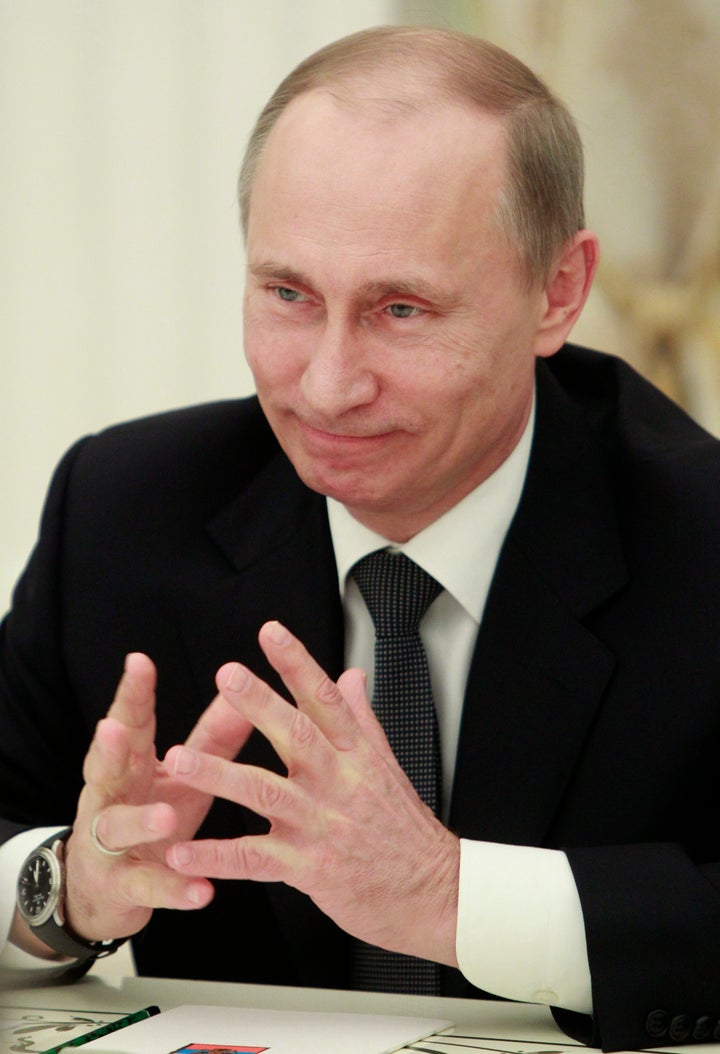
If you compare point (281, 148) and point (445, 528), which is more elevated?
point (281, 148)

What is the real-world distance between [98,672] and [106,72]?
1775 mm

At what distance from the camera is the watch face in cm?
149

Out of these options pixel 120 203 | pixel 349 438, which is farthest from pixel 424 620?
pixel 120 203

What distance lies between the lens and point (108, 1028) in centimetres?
122

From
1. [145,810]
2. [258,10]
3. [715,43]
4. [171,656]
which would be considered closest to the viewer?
[145,810]

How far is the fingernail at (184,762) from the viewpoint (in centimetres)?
122

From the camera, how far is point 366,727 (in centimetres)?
134

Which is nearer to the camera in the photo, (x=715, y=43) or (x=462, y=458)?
(x=462, y=458)

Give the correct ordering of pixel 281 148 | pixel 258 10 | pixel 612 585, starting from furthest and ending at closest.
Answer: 1. pixel 258 10
2. pixel 612 585
3. pixel 281 148

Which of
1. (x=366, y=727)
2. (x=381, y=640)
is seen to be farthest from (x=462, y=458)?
(x=366, y=727)

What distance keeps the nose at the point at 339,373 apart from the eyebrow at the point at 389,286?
0.15 feet

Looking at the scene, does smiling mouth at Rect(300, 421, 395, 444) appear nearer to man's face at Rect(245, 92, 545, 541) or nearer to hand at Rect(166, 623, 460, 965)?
man's face at Rect(245, 92, 545, 541)

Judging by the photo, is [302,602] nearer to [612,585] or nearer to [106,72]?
[612,585]

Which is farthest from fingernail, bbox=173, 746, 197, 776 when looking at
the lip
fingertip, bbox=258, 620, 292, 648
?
the lip
